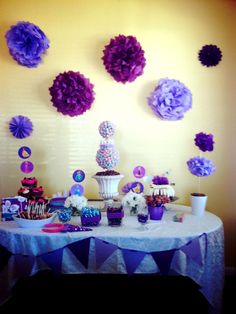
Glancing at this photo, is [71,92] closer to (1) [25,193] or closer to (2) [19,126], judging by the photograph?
(2) [19,126]

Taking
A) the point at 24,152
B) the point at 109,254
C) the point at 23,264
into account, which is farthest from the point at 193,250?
the point at 24,152

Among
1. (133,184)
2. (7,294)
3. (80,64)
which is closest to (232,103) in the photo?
(133,184)

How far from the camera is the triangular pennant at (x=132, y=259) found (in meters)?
1.42

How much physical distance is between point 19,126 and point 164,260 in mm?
1467

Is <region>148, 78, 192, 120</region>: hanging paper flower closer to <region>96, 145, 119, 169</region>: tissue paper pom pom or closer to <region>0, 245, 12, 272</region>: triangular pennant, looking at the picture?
<region>96, 145, 119, 169</region>: tissue paper pom pom

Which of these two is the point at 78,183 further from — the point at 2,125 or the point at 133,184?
the point at 2,125

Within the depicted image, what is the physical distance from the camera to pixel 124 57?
216cm

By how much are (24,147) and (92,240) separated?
111 centimetres

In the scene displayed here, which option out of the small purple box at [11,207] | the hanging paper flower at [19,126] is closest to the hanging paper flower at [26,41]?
the hanging paper flower at [19,126]

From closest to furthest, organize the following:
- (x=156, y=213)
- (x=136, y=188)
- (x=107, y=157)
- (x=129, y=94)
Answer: (x=156, y=213) → (x=107, y=157) → (x=136, y=188) → (x=129, y=94)

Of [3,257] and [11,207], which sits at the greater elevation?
[11,207]

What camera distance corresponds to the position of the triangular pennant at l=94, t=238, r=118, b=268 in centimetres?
142

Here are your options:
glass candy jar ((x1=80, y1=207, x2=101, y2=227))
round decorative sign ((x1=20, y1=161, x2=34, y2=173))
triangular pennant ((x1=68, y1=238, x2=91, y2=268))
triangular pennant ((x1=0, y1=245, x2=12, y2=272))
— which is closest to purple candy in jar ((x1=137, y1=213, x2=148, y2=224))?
glass candy jar ((x1=80, y1=207, x2=101, y2=227))

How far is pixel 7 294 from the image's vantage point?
145 centimetres
